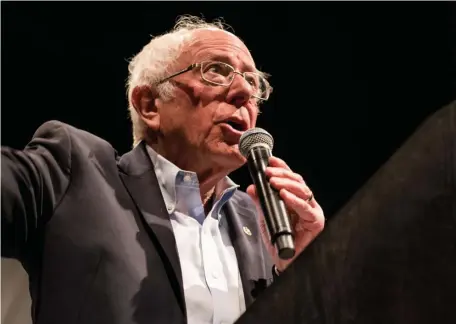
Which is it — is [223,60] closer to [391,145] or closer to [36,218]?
[36,218]

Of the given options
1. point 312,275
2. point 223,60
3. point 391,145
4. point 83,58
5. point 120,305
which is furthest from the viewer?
point 391,145

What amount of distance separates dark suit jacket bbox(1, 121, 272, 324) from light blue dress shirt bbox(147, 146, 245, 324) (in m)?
0.08

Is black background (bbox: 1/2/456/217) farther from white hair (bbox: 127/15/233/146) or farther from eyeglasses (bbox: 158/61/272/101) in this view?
eyeglasses (bbox: 158/61/272/101)

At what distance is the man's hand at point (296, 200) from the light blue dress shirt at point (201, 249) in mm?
125

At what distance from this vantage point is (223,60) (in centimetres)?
154

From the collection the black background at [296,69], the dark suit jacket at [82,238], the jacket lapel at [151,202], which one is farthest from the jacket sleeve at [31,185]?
the black background at [296,69]

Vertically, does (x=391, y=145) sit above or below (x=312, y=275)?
below

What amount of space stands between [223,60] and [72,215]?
0.58m

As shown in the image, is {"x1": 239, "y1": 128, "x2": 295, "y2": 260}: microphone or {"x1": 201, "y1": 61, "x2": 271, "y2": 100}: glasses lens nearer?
{"x1": 239, "y1": 128, "x2": 295, "y2": 260}: microphone

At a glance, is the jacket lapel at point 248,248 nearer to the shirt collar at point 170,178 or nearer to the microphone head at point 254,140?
the shirt collar at point 170,178

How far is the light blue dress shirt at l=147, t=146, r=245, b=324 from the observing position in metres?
1.25

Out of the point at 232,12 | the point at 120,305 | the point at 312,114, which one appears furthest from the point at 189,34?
the point at 312,114

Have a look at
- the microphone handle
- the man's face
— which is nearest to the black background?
the man's face

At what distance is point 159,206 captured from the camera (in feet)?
4.25
